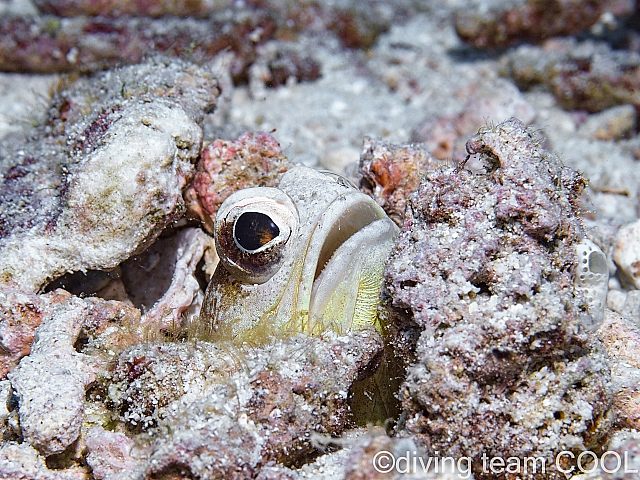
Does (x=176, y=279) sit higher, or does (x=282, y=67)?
(x=282, y=67)

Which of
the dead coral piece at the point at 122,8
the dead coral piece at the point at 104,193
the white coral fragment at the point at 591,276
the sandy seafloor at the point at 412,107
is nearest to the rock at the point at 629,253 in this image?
the sandy seafloor at the point at 412,107

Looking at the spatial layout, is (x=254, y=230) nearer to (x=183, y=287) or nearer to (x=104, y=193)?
(x=183, y=287)

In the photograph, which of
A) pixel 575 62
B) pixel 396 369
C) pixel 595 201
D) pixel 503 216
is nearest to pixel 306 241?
pixel 396 369

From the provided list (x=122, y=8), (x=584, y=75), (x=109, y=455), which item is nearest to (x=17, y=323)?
(x=109, y=455)

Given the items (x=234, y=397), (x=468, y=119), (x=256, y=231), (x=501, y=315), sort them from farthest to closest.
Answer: (x=468, y=119), (x=256, y=231), (x=234, y=397), (x=501, y=315)

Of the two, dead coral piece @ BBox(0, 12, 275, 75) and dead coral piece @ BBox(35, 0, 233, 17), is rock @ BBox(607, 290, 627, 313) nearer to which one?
dead coral piece @ BBox(0, 12, 275, 75)

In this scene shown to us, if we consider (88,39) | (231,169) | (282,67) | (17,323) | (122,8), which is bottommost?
(17,323)

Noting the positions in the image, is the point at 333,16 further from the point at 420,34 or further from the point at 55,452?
the point at 55,452

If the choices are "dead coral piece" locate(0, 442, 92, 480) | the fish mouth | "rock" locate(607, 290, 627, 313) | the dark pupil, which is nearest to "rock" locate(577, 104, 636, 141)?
"rock" locate(607, 290, 627, 313)

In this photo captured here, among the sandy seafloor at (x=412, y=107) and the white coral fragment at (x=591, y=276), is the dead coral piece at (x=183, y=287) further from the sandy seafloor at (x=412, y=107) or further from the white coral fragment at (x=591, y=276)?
the white coral fragment at (x=591, y=276)
